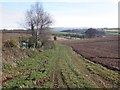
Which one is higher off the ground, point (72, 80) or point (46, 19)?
point (46, 19)

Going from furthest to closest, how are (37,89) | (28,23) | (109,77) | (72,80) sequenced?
1. (28,23)
2. (109,77)
3. (72,80)
4. (37,89)

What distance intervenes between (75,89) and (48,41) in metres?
39.5

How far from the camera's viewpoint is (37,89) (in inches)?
508

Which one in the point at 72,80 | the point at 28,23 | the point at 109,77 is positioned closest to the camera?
the point at 72,80

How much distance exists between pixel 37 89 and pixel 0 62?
8436mm

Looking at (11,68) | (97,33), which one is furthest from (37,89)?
(97,33)

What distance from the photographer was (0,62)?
20.6 meters

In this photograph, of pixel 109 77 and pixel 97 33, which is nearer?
pixel 109 77

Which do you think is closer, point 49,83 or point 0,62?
point 49,83

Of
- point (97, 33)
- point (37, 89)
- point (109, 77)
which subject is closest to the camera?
point (37, 89)

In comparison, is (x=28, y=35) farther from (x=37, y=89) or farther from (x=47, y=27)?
(x=37, y=89)

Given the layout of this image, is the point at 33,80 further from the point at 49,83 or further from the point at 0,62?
the point at 0,62

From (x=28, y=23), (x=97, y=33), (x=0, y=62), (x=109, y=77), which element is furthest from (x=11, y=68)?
(x=97, y=33)

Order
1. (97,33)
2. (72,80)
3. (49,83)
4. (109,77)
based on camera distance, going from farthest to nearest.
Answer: (97,33) → (109,77) → (72,80) → (49,83)
